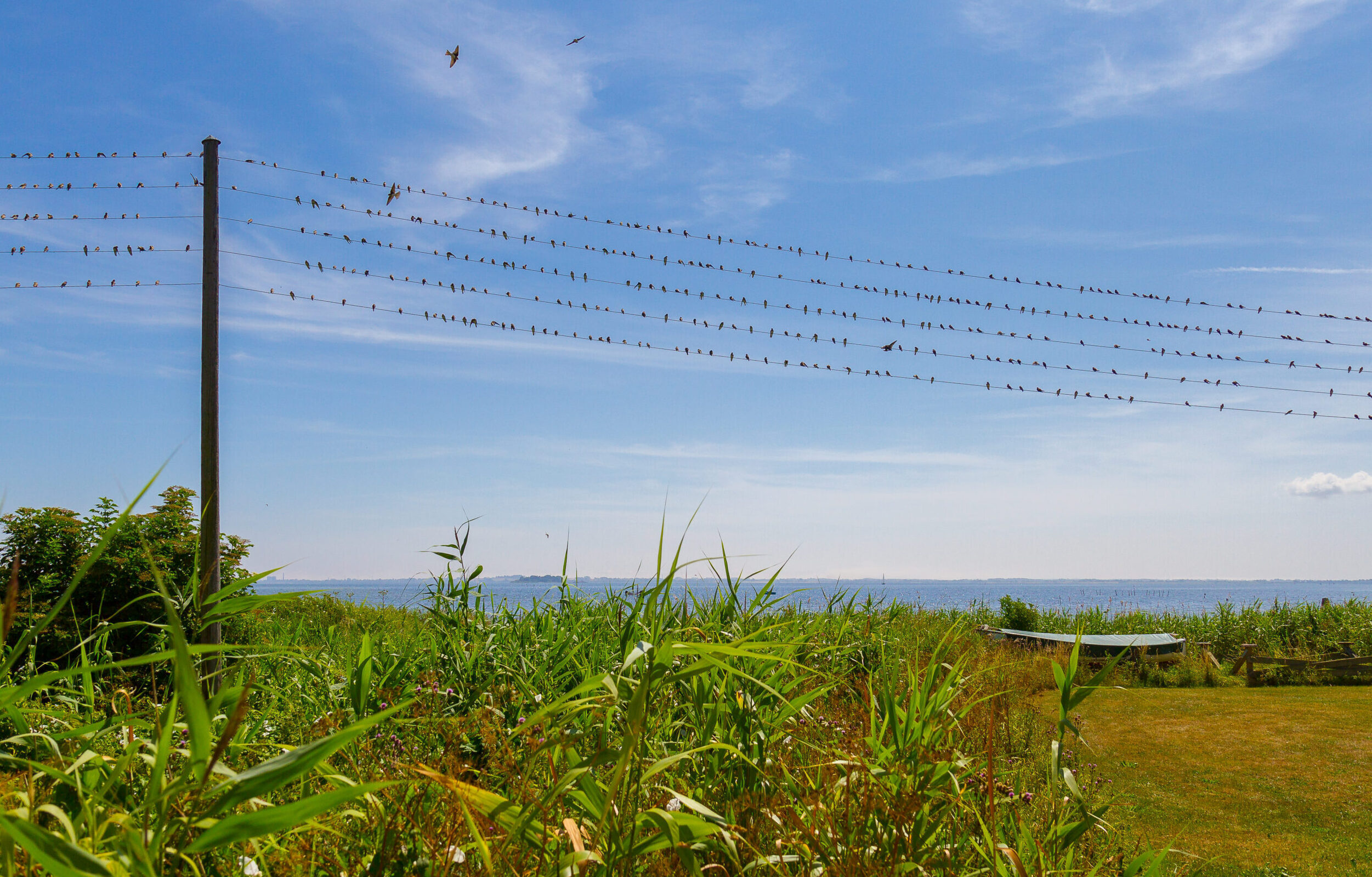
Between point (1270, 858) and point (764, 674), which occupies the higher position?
point (764, 674)

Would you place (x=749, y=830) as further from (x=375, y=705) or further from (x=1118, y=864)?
(x=1118, y=864)

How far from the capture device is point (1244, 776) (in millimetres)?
8477

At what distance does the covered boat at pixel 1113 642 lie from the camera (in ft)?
50.5

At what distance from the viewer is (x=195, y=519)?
13.0m

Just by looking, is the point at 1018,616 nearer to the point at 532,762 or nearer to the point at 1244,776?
the point at 1244,776

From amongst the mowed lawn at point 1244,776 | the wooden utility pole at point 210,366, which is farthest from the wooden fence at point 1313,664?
the wooden utility pole at point 210,366

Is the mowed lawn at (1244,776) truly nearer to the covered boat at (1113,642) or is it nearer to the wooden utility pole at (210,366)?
the covered boat at (1113,642)

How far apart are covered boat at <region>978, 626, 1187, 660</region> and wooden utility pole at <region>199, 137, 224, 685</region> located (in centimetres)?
1310

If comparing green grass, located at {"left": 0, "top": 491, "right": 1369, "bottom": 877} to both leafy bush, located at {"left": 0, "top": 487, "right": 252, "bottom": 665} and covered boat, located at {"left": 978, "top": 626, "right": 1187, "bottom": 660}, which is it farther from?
covered boat, located at {"left": 978, "top": 626, "right": 1187, "bottom": 660}

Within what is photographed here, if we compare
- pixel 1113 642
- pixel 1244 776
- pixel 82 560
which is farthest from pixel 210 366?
pixel 1113 642

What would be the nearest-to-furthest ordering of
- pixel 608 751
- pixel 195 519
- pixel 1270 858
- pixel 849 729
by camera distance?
pixel 608 751 < pixel 849 729 < pixel 1270 858 < pixel 195 519

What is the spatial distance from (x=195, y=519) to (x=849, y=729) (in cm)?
1243

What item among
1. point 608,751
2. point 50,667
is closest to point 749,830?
point 608,751

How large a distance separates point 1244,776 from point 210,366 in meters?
13.1
